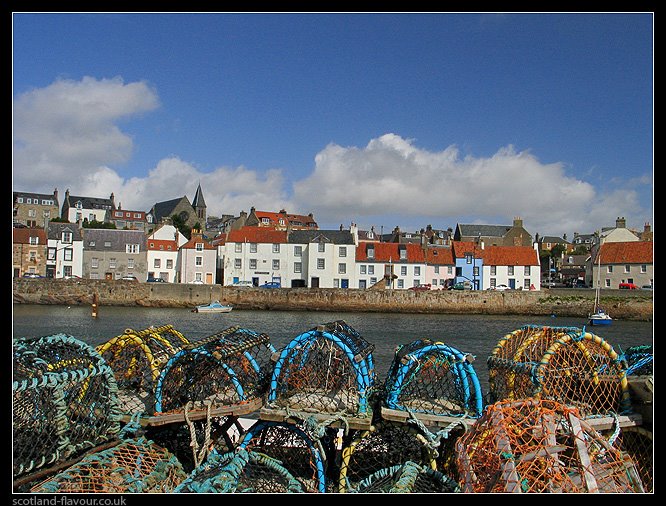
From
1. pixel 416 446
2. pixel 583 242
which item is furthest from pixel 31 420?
pixel 583 242

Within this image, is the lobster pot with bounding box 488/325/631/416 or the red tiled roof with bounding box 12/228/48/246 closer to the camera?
the lobster pot with bounding box 488/325/631/416

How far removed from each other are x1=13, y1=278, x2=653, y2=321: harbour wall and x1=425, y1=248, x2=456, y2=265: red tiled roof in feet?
21.7

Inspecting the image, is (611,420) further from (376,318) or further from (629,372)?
(376,318)

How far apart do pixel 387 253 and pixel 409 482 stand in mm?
36060

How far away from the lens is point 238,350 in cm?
542

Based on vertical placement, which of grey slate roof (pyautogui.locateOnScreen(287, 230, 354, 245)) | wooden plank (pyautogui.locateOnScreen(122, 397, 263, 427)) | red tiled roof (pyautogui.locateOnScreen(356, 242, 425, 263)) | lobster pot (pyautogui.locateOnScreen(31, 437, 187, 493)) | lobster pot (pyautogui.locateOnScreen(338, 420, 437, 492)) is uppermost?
grey slate roof (pyautogui.locateOnScreen(287, 230, 354, 245))

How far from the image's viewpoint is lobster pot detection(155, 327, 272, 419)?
17.2ft

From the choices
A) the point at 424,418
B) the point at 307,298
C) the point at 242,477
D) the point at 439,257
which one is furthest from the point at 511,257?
the point at 242,477

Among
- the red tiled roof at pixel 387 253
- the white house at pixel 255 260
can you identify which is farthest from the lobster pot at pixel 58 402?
the red tiled roof at pixel 387 253

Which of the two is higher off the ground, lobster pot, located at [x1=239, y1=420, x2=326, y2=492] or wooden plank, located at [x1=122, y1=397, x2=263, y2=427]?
wooden plank, located at [x1=122, y1=397, x2=263, y2=427]

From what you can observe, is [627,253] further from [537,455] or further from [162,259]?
[537,455]

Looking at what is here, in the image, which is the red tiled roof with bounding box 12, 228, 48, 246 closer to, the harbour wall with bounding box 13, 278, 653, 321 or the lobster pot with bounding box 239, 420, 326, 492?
the harbour wall with bounding box 13, 278, 653, 321

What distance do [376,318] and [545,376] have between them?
2514cm

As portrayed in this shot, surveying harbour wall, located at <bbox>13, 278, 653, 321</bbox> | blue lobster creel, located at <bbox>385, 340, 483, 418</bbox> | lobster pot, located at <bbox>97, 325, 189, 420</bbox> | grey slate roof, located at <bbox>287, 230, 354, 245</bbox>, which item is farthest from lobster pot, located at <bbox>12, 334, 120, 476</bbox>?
grey slate roof, located at <bbox>287, 230, 354, 245</bbox>
